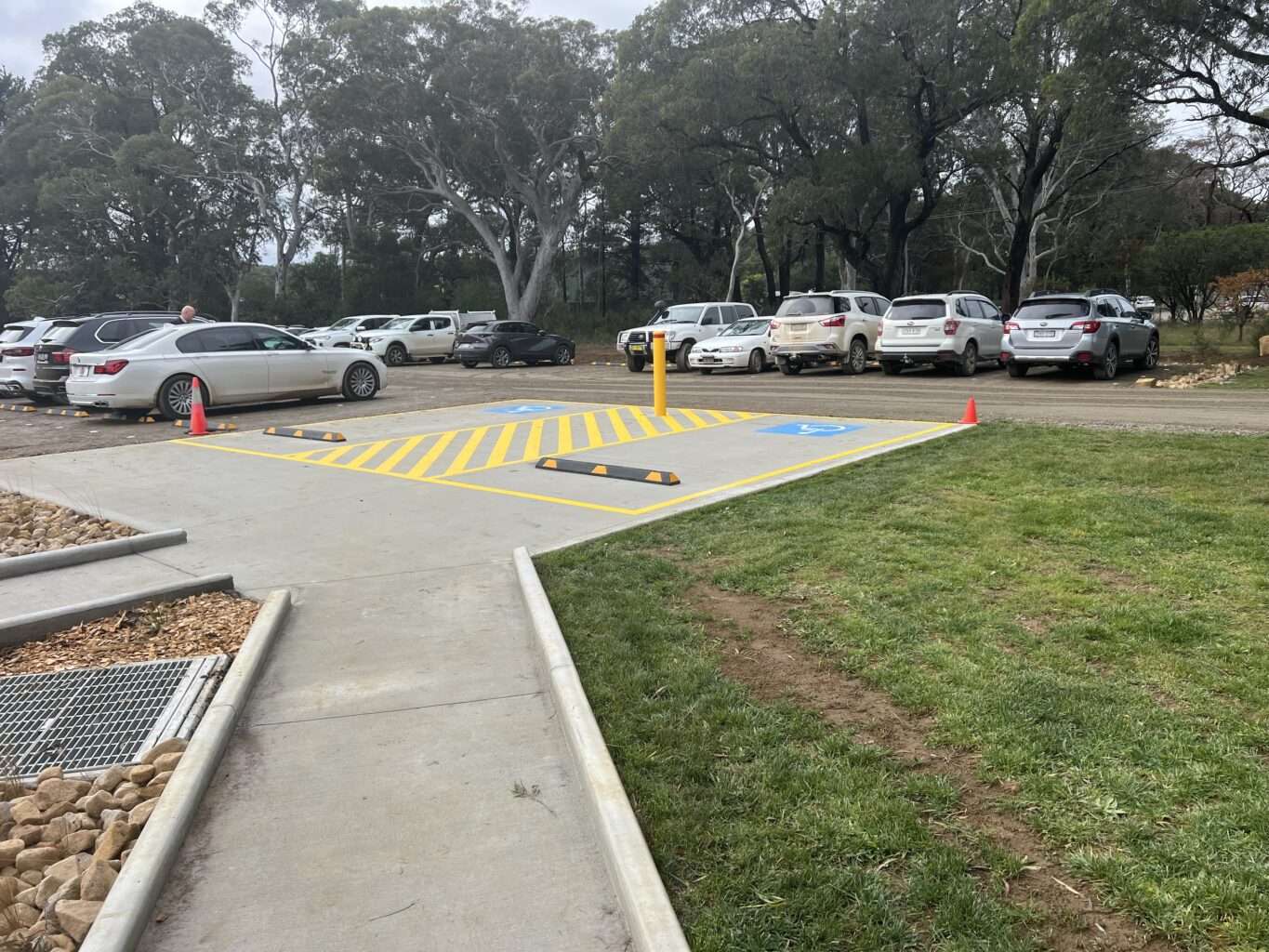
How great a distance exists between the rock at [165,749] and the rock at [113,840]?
1.56ft

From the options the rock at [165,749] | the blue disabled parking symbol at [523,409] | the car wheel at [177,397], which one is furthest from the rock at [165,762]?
the car wheel at [177,397]

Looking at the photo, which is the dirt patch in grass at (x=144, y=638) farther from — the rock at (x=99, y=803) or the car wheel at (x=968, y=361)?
the car wheel at (x=968, y=361)

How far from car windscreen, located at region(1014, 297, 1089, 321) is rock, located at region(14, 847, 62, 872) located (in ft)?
60.7

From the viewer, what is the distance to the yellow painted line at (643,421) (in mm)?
12034

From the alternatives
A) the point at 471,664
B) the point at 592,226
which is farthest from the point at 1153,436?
the point at 592,226

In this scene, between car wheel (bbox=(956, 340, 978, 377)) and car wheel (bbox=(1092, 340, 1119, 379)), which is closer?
car wheel (bbox=(1092, 340, 1119, 379))

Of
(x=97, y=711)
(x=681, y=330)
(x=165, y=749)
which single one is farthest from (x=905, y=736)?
(x=681, y=330)

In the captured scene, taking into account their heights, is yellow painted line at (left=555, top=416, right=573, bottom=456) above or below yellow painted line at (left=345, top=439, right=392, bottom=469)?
above

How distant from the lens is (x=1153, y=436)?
402 inches

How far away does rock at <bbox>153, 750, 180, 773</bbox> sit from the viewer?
3.52 metres

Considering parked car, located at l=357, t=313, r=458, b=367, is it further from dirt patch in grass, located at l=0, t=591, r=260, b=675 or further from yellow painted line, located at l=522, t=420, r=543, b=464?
dirt patch in grass, located at l=0, t=591, r=260, b=675

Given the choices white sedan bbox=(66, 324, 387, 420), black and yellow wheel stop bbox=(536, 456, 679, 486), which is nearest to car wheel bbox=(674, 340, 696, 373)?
white sedan bbox=(66, 324, 387, 420)

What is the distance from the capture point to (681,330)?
25359mm

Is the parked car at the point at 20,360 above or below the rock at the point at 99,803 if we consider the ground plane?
above
